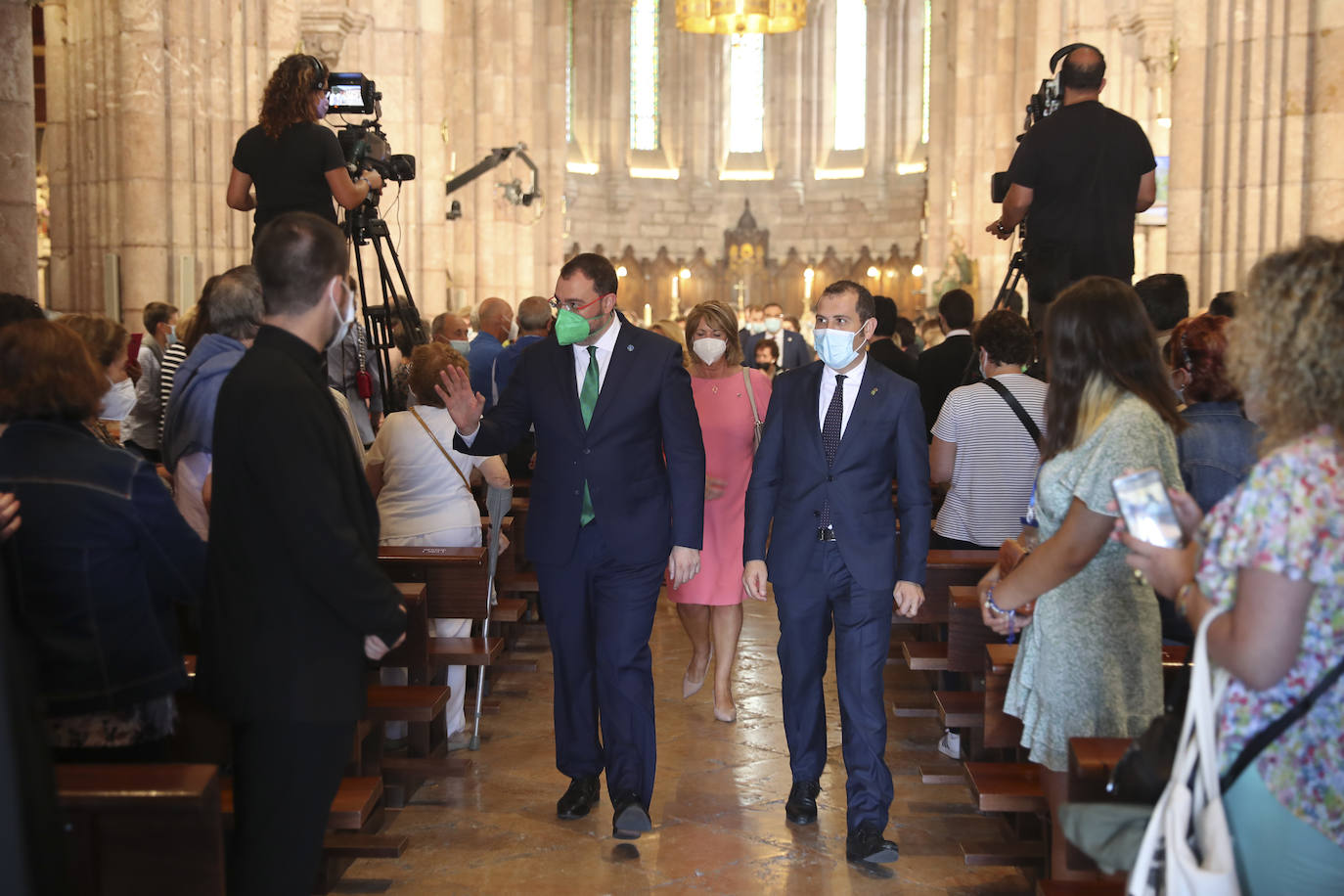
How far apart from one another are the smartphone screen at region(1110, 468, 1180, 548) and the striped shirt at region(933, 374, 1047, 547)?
8.99 ft

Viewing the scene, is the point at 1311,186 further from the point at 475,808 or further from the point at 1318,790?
the point at 1318,790

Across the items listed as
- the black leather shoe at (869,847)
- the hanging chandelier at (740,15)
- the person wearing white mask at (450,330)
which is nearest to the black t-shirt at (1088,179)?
the black leather shoe at (869,847)

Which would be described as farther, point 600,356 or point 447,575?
point 447,575

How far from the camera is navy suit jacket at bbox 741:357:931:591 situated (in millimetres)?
4152

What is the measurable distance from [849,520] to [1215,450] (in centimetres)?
107

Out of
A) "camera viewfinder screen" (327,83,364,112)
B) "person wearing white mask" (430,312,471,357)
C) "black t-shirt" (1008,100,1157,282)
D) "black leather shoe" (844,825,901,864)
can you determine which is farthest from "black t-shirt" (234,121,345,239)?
"person wearing white mask" (430,312,471,357)

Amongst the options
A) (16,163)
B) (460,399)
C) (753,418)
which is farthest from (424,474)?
(16,163)

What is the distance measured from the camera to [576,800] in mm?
4562

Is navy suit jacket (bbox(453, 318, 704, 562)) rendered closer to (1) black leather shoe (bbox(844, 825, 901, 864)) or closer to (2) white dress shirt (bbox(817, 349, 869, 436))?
(2) white dress shirt (bbox(817, 349, 869, 436))

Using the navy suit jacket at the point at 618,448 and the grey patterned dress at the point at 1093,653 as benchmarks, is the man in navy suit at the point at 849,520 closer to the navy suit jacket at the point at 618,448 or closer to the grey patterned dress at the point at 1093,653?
the navy suit jacket at the point at 618,448

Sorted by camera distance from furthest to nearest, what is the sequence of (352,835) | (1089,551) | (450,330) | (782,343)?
(782,343)
(450,330)
(352,835)
(1089,551)

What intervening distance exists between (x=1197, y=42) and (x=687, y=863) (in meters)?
5.73

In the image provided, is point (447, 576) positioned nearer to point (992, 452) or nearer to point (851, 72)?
point (992, 452)

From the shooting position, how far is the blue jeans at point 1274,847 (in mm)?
2109
